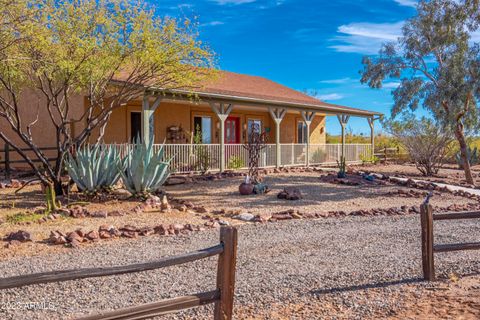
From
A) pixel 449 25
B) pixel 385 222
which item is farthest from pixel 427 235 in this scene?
pixel 449 25

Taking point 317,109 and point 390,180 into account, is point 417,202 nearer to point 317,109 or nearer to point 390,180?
point 390,180

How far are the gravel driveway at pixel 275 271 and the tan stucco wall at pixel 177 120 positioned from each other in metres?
10.0

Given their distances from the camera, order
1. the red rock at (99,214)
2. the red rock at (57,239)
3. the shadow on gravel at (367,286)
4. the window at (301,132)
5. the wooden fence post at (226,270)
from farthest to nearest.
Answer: the window at (301,132), the red rock at (99,214), the red rock at (57,239), the shadow on gravel at (367,286), the wooden fence post at (226,270)

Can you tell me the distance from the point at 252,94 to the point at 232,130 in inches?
127

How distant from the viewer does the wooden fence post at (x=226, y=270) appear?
10.4ft

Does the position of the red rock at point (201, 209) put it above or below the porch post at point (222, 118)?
below

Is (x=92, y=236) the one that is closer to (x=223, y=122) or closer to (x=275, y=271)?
(x=275, y=271)

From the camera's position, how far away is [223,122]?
1505 cm

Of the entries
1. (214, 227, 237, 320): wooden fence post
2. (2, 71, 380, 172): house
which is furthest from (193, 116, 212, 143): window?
(214, 227, 237, 320): wooden fence post

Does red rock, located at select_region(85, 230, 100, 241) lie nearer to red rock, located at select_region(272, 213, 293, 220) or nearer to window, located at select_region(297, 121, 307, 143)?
red rock, located at select_region(272, 213, 293, 220)

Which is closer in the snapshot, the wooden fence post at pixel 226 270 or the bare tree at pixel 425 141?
the wooden fence post at pixel 226 270

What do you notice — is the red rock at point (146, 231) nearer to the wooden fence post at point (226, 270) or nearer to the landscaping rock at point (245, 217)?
the landscaping rock at point (245, 217)

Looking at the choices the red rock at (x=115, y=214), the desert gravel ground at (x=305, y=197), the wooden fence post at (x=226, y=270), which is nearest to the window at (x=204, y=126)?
the desert gravel ground at (x=305, y=197)

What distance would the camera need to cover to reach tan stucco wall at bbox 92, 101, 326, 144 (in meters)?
15.4
